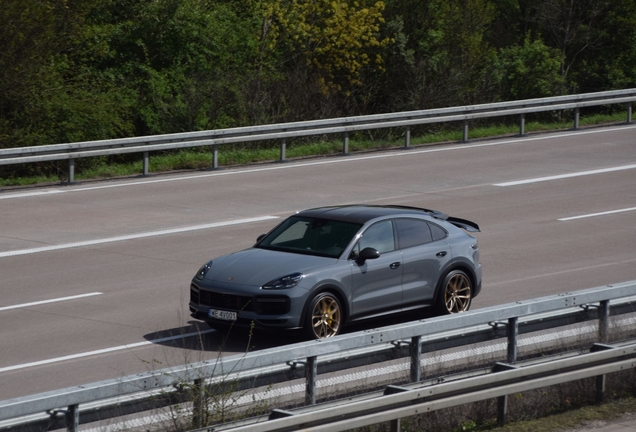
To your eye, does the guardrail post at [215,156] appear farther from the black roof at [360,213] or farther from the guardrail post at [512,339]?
the guardrail post at [512,339]

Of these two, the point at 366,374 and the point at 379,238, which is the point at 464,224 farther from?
the point at 366,374

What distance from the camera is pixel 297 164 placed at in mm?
25312

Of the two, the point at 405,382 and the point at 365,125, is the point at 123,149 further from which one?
the point at 405,382

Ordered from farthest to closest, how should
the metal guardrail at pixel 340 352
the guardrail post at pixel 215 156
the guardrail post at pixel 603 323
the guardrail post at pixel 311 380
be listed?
the guardrail post at pixel 215 156 → the guardrail post at pixel 603 323 → the guardrail post at pixel 311 380 → the metal guardrail at pixel 340 352

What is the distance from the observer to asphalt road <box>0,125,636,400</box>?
38.0ft

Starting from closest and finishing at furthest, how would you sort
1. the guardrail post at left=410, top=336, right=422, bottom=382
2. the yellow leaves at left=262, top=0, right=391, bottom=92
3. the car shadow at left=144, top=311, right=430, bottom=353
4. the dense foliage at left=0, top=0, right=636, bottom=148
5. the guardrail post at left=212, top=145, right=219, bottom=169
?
the guardrail post at left=410, top=336, right=422, bottom=382 < the car shadow at left=144, top=311, right=430, bottom=353 < the guardrail post at left=212, top=145, right=219, bottom=169 < the dense foliage at left=0, top=0, right=636, bottom=148 < the yellow leaves at left=262, top=0, right=391, bottom=92

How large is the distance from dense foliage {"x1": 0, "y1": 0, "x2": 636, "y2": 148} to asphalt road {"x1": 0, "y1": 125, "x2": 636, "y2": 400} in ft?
20.5

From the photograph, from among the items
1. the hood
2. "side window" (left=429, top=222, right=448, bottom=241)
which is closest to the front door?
the hood

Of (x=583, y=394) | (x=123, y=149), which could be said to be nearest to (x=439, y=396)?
(x=583, y=394)

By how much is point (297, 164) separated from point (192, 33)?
36.4 feet

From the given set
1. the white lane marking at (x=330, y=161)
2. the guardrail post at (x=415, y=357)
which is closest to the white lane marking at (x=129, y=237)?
the white lane marking at (x=330, y=161)

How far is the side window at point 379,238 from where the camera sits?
12195 millimetres

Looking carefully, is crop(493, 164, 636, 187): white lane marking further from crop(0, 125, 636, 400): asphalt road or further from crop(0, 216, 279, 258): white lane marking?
crop(0, 216, 279, 258): white lane marking

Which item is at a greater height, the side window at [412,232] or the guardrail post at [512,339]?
the side window at [412,232]
